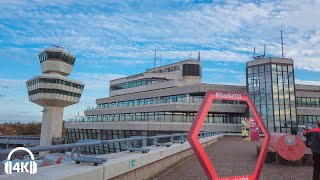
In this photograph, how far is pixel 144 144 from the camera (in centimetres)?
986

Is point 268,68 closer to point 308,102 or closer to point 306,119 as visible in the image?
point 306,119

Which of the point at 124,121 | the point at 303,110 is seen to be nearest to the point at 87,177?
the point at 124,121

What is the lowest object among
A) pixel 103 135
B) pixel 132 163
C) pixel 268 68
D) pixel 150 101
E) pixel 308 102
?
pixel 103 135

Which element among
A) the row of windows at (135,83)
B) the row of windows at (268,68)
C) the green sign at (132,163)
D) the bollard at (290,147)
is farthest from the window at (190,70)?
the green sign at (132,163)

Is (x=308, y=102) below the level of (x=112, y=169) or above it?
above

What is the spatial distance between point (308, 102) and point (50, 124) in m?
55.8

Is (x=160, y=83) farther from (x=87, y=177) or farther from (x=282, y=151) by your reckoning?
(x=87, y=177)

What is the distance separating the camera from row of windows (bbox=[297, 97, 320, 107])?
61.2 meters

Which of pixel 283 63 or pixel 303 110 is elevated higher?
pixel 283 63

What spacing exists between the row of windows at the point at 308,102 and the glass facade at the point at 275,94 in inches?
224

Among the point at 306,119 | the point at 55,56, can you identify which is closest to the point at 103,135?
the point at 55,56

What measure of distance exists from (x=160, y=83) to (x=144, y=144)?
60044mm

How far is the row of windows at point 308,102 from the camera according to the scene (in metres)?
61.2

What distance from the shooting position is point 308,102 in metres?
62.0
